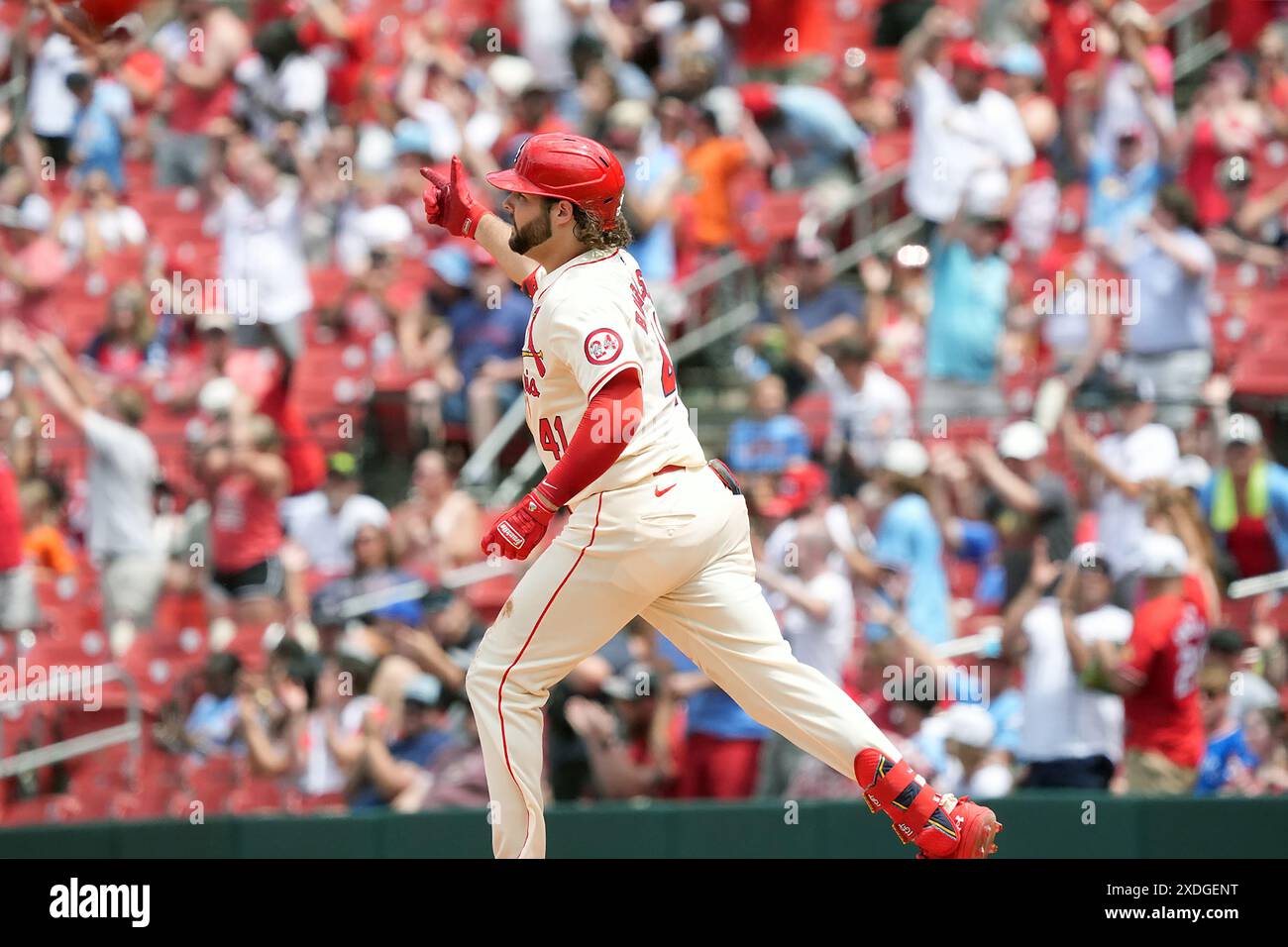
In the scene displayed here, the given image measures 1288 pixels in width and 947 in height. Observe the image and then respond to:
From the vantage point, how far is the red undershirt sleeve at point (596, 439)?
470 cm

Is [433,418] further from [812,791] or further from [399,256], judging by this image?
[812,791]

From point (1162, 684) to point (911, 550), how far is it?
3.69ft

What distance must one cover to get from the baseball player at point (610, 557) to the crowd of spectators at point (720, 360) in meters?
2.42

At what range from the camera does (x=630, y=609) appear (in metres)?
4.92

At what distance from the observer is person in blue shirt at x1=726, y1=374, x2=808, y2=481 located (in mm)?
7961

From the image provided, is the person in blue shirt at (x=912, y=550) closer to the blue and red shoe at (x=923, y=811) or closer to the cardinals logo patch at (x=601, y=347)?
the blue and red shoe at (x=923, y=811)

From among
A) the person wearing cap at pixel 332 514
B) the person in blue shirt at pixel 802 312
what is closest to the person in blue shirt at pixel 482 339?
the person wearing cap at pixel 332 514

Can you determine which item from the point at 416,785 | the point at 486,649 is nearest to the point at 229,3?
the point at 416,785

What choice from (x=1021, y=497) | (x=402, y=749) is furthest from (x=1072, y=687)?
(x=402, y=749)

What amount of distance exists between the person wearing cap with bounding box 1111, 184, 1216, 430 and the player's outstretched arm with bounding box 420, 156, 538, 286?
12.6 ft

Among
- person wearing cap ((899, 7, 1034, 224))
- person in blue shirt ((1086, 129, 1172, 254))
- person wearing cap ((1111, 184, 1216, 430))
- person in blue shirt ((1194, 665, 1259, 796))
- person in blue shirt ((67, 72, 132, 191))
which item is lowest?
person in blue shirt ((1194, 665, 1259, 796))

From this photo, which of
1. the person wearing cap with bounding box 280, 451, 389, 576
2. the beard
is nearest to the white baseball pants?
the beard

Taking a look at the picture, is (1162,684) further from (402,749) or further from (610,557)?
(610,557)

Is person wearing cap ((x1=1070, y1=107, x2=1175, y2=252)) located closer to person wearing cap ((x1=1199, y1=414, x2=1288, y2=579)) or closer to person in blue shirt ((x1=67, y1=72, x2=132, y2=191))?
person wearing cap ((x1=1199, y1=414, x2=1288, y2=579))
